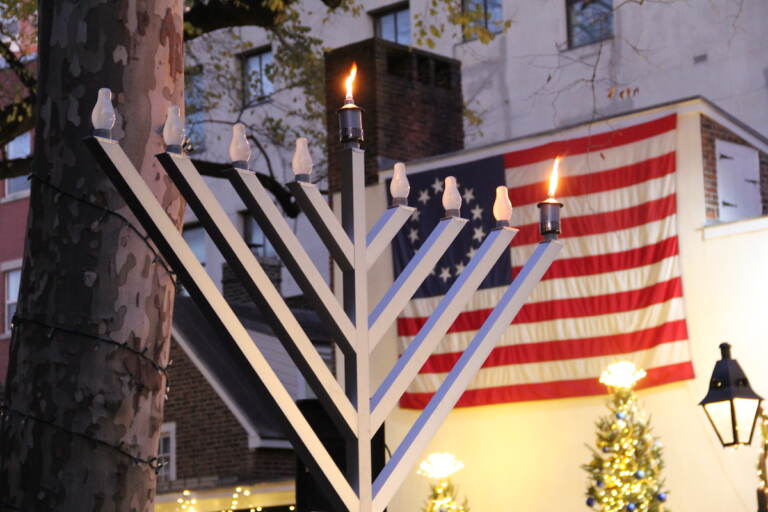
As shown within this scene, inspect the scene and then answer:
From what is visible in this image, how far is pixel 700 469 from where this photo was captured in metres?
14.9

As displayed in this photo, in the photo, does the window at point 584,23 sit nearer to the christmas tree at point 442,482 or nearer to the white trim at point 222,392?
the white trim at point 222,392

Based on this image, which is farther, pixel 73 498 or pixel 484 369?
pixel 484 369

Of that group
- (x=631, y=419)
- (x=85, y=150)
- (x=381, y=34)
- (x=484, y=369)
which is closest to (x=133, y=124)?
(x=85, y=150)

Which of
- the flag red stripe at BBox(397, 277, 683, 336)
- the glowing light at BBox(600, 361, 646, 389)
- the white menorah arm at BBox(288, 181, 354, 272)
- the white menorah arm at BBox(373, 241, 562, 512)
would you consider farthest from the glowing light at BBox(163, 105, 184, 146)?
the flag red stripe at BBox(397, 277, 683, 336)

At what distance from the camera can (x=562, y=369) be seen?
53.0 ft

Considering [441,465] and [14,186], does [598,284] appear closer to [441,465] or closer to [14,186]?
[441,465]

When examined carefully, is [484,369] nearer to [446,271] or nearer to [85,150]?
[446,271]

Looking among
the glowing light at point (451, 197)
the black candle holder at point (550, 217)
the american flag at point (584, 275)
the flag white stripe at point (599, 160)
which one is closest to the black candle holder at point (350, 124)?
the glowing light at point (451, 197)

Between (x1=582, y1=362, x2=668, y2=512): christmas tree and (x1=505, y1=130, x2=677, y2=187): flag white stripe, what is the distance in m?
2.84

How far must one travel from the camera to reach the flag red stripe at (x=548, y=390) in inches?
597

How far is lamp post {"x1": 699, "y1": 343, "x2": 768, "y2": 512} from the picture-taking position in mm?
8891

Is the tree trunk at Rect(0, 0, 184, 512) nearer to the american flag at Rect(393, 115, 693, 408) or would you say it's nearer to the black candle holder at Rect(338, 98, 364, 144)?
the black candle holder at Rect(338, 98, 364, 144)

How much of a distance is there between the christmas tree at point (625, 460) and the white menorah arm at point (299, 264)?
35.4ft

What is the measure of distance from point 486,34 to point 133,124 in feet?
40.0
